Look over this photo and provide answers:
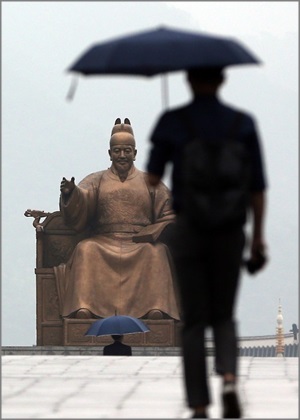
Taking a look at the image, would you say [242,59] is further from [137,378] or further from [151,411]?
[137,378]

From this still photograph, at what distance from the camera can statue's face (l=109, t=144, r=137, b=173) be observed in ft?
67.8

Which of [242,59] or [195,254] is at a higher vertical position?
[242,59]

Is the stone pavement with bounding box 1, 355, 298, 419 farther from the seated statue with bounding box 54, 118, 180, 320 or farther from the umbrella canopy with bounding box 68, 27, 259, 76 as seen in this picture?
the seated statue with bounding box 54, 118, 180, 320

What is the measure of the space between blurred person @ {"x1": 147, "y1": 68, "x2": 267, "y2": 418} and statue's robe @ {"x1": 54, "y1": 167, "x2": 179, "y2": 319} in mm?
14063

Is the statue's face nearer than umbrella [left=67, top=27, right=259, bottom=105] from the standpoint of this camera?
No

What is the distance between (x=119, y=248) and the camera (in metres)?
20.7

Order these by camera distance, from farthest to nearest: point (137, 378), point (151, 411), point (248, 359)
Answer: point (248, 359), point (137, 378), point (151, 411)

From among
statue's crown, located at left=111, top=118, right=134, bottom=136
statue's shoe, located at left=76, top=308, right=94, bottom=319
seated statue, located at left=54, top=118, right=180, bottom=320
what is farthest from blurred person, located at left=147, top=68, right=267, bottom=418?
statue's crown, located at left=111, top=118, right=134, bottom=136

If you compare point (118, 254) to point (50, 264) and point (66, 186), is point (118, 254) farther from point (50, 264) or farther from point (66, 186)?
point (66, 186)

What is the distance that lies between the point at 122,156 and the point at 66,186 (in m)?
0.92

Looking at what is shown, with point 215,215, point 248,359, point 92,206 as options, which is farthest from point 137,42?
point 92,206

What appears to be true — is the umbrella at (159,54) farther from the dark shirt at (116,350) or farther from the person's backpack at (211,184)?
the dark shirt at (116,350)

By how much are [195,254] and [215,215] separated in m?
0.17

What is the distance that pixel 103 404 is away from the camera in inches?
295
